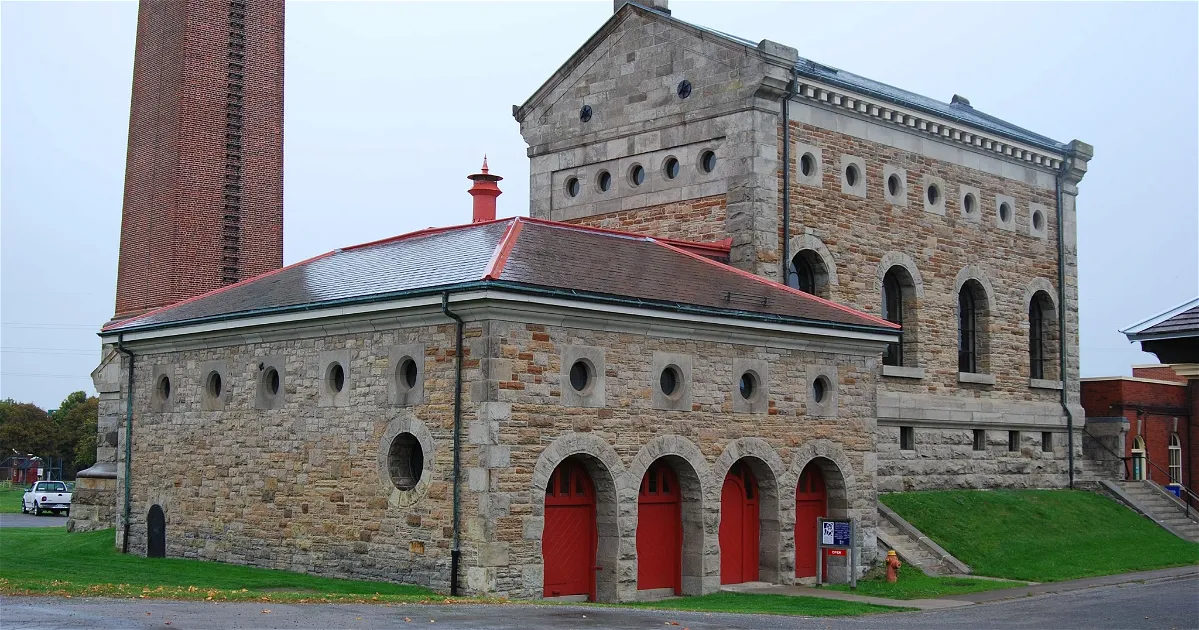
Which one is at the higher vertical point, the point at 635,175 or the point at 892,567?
the point at 635,175

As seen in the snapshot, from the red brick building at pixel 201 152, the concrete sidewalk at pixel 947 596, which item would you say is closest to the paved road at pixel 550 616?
the concrete sidewalk at pixel 947 596

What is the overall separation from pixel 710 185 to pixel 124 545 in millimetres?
14317

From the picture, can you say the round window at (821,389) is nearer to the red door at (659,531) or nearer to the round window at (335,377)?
the red door at (659,531)

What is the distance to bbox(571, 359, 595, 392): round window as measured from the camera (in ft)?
70.6

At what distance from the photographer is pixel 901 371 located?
102 ft

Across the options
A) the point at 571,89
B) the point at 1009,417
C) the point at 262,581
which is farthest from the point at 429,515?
the point at 1009,417

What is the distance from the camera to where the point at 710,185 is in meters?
29.4

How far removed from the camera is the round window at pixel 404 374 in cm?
2169

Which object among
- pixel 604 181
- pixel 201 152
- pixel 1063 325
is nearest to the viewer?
pixel 604 181

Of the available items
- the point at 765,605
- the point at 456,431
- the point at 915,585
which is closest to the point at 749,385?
the point at 765,605

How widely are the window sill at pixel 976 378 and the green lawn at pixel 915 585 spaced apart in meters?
7.62

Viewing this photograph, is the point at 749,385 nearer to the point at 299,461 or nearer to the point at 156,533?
the point at 299,461

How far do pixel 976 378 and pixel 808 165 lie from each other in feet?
25.2

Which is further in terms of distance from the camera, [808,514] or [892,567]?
[808,514]
